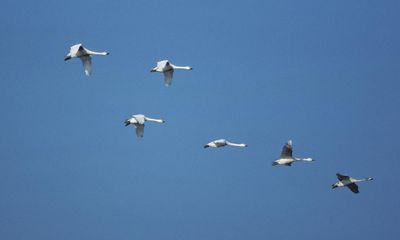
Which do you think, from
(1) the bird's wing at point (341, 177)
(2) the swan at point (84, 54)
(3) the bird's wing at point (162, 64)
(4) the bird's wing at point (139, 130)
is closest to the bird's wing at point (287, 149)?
(1) the bird's wing at point (341, 177)

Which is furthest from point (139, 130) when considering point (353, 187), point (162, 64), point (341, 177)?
point (353, 187)

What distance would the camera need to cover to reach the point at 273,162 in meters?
95.9

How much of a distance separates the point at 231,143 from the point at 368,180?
34.0 ft


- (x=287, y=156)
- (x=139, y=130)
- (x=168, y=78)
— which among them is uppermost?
(x=168, y=78)

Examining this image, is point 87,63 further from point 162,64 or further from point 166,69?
point 166,69

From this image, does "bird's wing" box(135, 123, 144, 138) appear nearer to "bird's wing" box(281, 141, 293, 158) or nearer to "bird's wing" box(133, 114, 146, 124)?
"bird's wing" box(133, 114, 146, 124)

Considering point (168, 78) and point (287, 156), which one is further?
point (287, 156)

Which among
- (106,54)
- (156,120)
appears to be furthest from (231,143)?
(106,54)

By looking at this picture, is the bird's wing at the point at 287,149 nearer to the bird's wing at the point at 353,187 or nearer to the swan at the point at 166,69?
the bird's wing at the point at 353,187

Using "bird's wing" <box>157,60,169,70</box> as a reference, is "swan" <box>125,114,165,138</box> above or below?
below

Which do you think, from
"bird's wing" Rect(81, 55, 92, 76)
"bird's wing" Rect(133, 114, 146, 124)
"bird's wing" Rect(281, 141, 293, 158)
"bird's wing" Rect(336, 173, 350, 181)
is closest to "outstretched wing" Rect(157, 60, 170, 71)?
"bird's wing" Rect(133, 114, 146, 124)

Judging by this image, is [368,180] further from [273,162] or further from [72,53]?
[72,53]

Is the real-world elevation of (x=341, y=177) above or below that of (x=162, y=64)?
below

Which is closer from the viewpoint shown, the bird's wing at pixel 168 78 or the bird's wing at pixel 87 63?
the bird's wing at pixel 87 63
